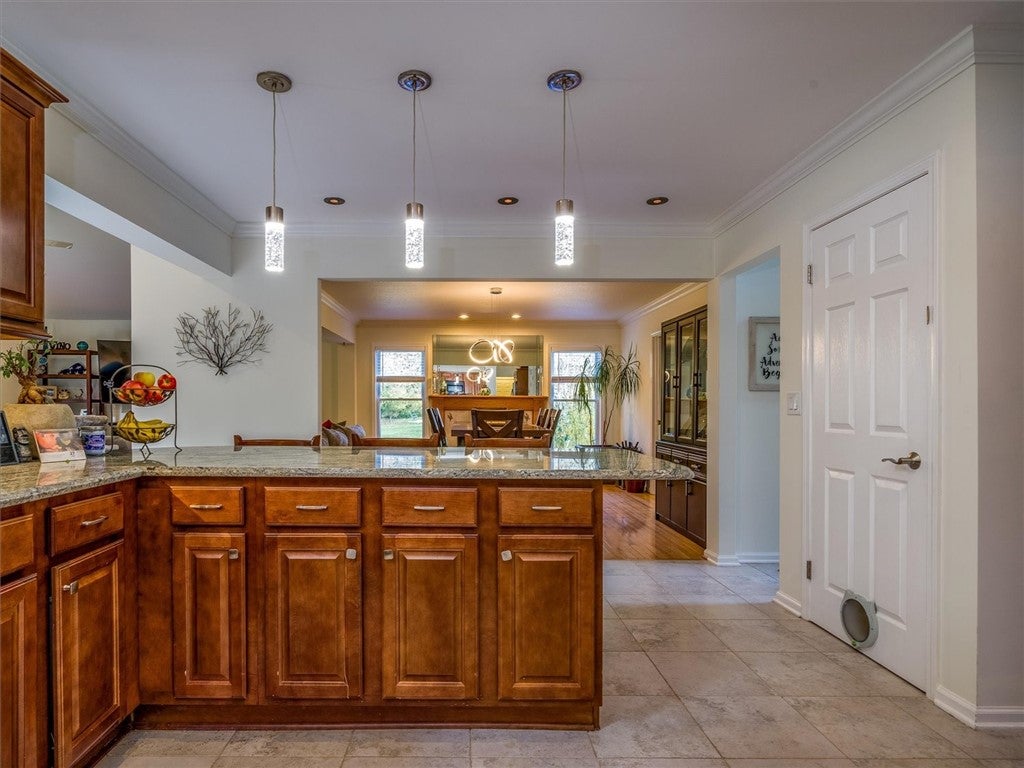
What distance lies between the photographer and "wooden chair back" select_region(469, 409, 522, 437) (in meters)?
4.72

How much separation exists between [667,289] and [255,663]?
17.9 feet

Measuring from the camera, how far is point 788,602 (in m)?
3.30

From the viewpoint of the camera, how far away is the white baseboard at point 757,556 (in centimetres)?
427

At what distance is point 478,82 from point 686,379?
12.1 ft

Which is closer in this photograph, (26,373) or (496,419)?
(26,373)

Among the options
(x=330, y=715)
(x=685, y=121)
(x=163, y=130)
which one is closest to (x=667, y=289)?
(x=685, y=121)

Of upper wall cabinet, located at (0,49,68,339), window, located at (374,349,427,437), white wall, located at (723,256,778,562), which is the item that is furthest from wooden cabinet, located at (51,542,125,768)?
window, located at (374,349,427,437)

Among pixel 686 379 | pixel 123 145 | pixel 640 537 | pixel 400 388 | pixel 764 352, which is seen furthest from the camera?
pixel 400 388

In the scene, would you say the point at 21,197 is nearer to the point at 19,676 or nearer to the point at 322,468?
the point at 322,468

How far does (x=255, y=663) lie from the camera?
200 cm

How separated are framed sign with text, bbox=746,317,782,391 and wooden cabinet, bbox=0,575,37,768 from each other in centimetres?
420

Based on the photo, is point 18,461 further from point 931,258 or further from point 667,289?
point 667,289

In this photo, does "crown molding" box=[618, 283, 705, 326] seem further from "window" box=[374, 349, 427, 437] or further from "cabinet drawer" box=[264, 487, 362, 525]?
"cabinet drawer" box=[264, 487, 362, 525]

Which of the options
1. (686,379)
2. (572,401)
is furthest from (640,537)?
(572,401)
